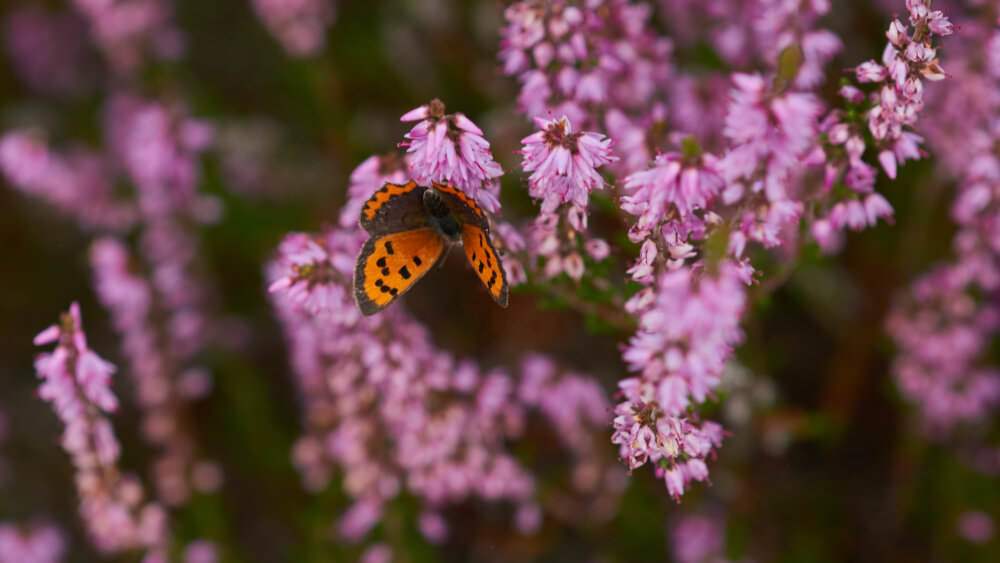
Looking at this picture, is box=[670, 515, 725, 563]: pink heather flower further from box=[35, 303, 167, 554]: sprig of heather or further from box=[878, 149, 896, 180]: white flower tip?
box=[35, 303, 167, 554]: sprig of heather

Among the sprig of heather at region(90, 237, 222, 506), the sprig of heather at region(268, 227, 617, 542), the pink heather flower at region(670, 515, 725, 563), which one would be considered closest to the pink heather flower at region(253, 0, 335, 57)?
the sprig of heather at region(90, 237, 222, 506)

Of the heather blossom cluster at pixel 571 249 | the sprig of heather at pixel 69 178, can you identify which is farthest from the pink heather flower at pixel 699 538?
the sprig of heather at pixel 69 178

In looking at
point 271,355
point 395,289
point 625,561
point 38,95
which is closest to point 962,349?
point 625,561

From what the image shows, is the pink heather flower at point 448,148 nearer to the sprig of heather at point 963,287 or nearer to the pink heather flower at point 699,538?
the sprig of heather at point 963,287

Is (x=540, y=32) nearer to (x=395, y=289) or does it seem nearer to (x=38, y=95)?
(x=395, y=289)

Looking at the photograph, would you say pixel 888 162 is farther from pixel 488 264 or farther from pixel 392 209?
pixel 392 209
